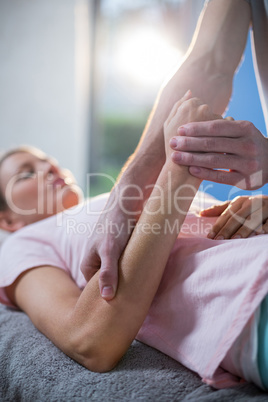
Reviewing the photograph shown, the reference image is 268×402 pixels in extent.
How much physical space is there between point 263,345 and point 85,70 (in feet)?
9.87

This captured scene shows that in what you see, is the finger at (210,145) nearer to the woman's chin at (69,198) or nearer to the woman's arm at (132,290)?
the woman's arm at (132,290)

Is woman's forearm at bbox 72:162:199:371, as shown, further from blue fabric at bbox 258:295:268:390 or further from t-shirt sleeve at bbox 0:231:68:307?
t-shirt sleeve at bbox 0:231:68:307

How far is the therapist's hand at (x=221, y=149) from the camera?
2.68 feet

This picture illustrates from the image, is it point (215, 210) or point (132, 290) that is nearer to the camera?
point (132, 290)

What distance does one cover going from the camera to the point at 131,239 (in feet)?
2.69

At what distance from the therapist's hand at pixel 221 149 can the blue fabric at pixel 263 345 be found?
29cm

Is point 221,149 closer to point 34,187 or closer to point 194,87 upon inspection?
point 194,87

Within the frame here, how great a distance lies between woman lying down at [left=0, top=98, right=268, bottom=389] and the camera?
680 millimetres

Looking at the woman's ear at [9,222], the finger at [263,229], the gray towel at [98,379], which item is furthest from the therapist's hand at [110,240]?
the woman's ear at [9,222]

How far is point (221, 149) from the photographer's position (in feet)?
2.70

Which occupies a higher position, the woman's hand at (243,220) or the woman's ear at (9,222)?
the woman's hand at (243,220)

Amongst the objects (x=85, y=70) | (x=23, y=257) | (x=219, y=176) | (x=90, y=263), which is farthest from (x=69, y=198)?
(x=85, y=70)

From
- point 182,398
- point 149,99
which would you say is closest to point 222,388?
point 182,398

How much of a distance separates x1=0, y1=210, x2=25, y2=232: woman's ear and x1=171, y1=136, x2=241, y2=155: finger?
949mm
